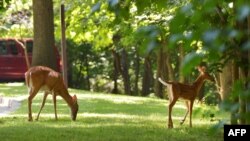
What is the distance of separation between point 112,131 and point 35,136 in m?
1.38

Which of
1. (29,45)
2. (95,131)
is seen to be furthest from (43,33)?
(95,131)

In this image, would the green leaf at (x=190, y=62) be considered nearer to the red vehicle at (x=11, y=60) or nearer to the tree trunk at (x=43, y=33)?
the tree trunk at (x=43, y=33)

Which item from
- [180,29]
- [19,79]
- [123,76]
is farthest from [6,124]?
[123,76]

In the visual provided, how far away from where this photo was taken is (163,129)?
402 inches

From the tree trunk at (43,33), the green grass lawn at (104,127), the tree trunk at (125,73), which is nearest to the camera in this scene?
the green grass lawn at (104,127)

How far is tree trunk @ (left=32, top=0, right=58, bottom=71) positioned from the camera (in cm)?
1997

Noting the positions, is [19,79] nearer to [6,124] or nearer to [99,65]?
[99,65]

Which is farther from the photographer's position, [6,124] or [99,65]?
[99,65]

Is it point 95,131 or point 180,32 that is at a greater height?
point 180,32

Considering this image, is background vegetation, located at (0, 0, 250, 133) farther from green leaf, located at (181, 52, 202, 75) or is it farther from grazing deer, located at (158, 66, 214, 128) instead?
grazing deer, located at (158, 66, 214, 128)

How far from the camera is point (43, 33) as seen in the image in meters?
20.0

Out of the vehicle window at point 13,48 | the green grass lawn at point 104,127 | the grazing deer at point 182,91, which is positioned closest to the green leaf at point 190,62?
the green grass lawn at point 104,127

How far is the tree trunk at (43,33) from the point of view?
65.5 ft

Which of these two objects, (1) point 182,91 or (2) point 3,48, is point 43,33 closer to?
(2) point 3,48
